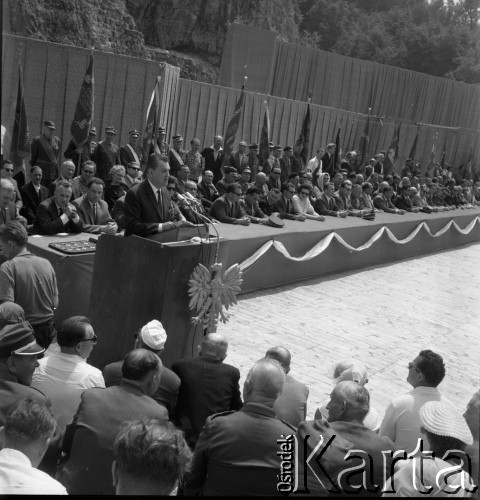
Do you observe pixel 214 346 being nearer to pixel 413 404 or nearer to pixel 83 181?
pixel 413 404

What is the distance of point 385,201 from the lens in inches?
533

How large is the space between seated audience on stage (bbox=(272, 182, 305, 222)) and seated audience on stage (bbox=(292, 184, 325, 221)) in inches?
2.3

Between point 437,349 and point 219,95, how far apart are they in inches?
386

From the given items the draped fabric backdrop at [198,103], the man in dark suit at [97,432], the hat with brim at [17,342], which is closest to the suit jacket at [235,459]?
the man in dark suit at [97,432]

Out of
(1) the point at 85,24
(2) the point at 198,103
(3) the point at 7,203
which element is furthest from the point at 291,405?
(1) the point at 85,24

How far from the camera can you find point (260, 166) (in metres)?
14.0

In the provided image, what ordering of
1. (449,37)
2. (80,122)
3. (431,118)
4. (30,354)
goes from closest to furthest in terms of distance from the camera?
(30,354) < (80,122) < (449,37) < (431,118)

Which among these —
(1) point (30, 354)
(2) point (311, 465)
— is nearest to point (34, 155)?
(1) point (30, 354)

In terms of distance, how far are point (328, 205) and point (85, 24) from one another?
9.59 m

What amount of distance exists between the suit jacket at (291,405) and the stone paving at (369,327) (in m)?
1.59

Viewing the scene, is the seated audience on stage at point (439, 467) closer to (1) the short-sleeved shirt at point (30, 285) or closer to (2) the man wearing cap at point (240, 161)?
(1) the short-sleeved shirt at point (30, 285)

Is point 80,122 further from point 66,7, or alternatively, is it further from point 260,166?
point 66,7

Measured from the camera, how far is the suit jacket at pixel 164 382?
3.62m

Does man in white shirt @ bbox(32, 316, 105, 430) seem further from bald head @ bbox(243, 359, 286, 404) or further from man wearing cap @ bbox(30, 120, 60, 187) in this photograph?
man wearing cap @ bbox(30, 120, 60, 187)
